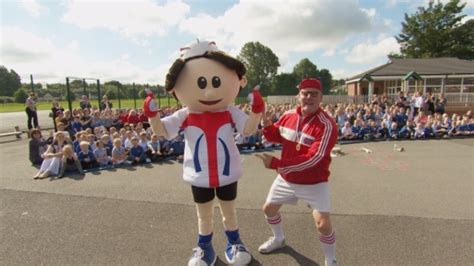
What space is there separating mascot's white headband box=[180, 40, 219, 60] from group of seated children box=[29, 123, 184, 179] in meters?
4.19

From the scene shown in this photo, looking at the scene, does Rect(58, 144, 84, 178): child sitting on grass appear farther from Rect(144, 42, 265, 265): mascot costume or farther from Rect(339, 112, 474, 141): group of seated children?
Rect(339, 112, 474, 141): group of seated children

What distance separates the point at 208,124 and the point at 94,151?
5.42 metres

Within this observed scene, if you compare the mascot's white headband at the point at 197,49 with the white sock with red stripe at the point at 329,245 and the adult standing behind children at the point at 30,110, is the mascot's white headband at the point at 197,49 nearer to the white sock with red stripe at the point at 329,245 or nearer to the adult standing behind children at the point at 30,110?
the white sock with red stripe at the point at 329,245

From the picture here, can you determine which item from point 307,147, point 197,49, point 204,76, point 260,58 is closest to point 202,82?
point 204,76

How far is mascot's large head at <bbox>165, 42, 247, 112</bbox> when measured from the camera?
280cm

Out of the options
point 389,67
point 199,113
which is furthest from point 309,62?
point 199,113

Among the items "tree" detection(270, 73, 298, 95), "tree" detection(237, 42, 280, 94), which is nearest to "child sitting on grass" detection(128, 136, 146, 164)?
"tree" detection(270, 73, 298, 95)

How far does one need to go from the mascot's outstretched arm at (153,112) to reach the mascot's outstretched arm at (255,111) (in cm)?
90

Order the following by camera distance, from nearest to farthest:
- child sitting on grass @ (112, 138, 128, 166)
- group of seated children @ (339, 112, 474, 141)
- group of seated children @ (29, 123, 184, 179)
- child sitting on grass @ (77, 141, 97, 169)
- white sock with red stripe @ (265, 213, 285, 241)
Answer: white sock with red stripe @ (265, 213, 285, 241)
group of seated children @ (29, 123, 184, 179)
child sitting on grass @ (77, 141, 97, 169)
child sitting on grass @ (112, 138, 128, 166)
group of seated children @ (339, 112, 474, 141)

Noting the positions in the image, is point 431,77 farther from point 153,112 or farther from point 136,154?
point 153,112

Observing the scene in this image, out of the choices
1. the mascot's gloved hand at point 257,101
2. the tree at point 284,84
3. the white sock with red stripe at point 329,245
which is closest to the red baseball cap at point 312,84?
the mascot's gloved hand at point 257,101

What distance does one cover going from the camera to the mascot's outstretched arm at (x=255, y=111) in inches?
111

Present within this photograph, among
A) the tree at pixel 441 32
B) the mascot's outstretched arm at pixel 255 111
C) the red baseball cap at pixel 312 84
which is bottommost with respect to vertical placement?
the mascot's outstretched arm at pixel 255 111

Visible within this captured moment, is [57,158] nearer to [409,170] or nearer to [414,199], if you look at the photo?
[414,199]
